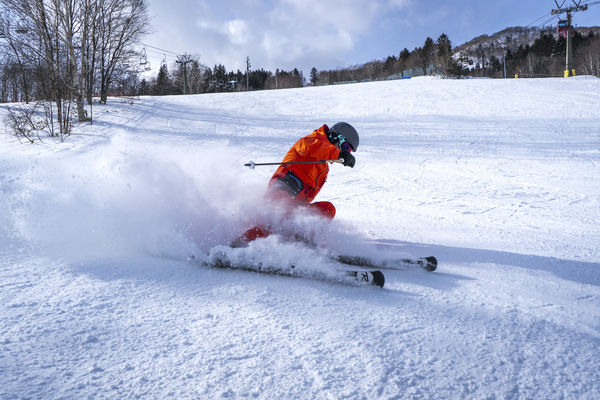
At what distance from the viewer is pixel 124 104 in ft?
59.2

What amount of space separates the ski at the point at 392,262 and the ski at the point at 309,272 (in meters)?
0.45

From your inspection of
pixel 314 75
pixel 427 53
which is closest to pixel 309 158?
pixel 427 53

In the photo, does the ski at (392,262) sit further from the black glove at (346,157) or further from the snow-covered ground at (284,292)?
the black glove at (346,157)

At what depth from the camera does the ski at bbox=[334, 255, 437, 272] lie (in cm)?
281

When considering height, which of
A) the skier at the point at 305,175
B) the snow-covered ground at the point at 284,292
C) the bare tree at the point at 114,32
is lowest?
the snow-covered ground at the point at 284,292

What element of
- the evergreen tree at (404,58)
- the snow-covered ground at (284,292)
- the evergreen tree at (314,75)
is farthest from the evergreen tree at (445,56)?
the evergreen tree at (314,75)

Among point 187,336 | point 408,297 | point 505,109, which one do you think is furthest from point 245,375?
point 505,109

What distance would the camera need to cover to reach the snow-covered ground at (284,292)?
149cm

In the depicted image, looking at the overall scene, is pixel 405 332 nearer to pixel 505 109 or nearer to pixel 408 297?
pixel 408 297

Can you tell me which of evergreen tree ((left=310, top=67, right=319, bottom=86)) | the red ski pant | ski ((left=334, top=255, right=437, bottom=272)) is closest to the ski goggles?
the red ski pant

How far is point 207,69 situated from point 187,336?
6604 cm

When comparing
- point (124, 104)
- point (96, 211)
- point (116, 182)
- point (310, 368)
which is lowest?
point (310, 368)

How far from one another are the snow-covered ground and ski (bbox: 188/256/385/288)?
0.18 ft

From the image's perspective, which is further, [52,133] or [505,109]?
[505,109]
